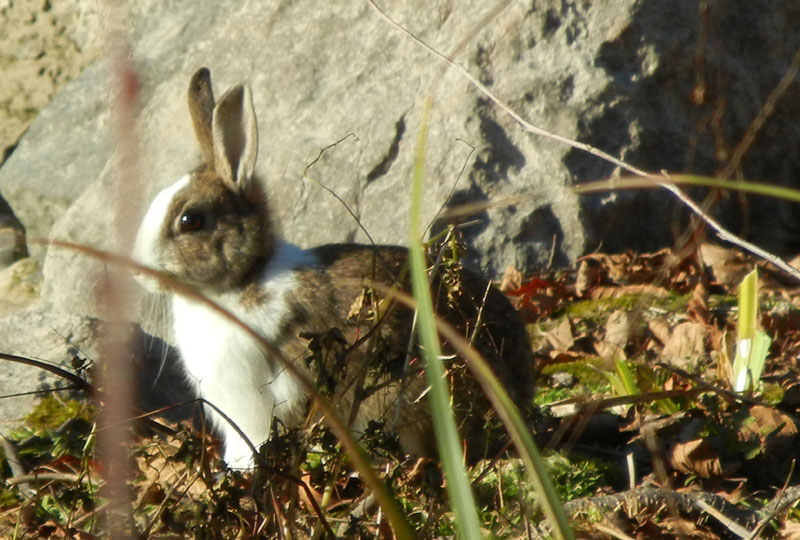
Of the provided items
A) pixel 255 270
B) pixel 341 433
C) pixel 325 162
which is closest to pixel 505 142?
pixel 325 162

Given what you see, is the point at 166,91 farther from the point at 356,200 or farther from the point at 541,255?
the point at 541,255

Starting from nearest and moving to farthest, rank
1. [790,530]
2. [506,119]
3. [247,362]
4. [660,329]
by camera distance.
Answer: [790,530]
[247,362]
[660,329]
[506,119]

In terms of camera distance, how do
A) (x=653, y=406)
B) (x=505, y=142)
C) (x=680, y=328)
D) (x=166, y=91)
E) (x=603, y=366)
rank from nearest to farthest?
1. (x=653, y=406)
2. (x=603, y=366)
3. (x=680, y=328)
4. (x=505, y=142)
5. (x=166, y=91)

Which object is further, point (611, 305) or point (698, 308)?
point (611, 305)

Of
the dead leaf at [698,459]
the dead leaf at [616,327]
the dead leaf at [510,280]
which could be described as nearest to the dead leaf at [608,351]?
the dead leaf at [616,327]

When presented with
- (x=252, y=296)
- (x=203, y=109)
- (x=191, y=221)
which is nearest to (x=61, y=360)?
(x=191, y=221)

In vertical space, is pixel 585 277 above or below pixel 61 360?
below

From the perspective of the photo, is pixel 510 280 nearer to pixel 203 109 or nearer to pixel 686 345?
pixel 686 345

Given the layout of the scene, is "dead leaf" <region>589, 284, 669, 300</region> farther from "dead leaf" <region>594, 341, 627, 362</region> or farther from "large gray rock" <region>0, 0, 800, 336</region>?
"dead leaf" <region>594, 341, 627, 362</region>
